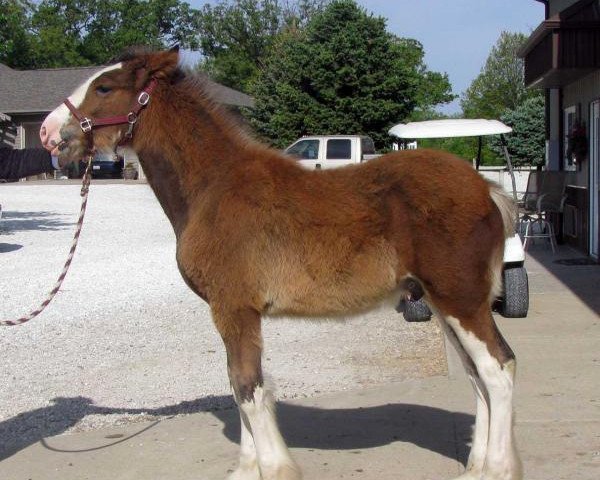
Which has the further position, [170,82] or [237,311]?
[170,82]

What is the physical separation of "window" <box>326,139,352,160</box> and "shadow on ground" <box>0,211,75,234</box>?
8449 millimetres

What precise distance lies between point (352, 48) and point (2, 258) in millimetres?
21430

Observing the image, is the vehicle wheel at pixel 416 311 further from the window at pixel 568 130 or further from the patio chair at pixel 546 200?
the window at pixel 568 130

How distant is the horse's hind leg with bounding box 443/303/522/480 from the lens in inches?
180

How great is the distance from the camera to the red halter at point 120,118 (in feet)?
16.0

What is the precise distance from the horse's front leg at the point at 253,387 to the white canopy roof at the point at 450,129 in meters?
6.34

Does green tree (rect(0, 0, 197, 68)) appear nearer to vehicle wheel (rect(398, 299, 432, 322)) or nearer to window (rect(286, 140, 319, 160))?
window (rect(286, 140, 319, 160))

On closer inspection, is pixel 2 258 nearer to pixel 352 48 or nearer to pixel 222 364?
pixel 222 364

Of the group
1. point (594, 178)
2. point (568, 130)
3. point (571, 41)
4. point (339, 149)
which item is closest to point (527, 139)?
point (339, 149)

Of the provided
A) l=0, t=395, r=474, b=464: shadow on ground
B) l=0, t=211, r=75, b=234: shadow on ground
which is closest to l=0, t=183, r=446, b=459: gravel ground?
l=0, t=395, r=474, b=464: shadow on ground

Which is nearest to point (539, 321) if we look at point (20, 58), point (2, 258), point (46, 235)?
point (2, 258)

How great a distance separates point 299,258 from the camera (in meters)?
4.61

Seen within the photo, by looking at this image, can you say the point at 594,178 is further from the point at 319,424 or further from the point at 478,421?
the point at 478,421

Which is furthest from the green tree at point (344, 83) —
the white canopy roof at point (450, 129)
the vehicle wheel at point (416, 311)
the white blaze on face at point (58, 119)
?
the white blaze on face at point (58, 119)
